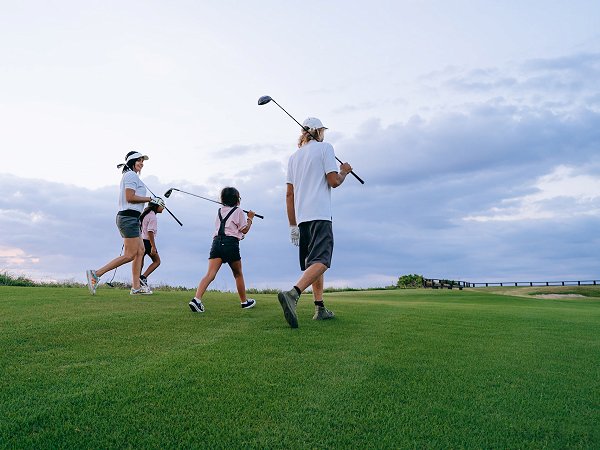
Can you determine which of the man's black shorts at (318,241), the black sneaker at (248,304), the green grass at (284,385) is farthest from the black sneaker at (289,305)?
the black sneaker at (248,304)

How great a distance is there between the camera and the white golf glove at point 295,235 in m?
8.20

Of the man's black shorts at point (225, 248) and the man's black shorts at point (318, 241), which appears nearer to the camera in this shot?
the man's black shorts at point (318, 241)

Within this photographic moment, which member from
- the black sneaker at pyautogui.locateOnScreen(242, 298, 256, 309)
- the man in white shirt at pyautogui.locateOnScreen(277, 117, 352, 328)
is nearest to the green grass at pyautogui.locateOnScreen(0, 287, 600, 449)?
the man in white shirt at pyautogui.locateOnScreen(277, 117, 352, 328)

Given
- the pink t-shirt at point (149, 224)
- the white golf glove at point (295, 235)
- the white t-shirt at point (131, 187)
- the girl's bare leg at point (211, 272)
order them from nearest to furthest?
the white golf glove at point (295, 235)
the girl's bare leg at point (211, 272)
the white t-shirt at point (131, 187)
the pink t-shirt at point (149, 224)

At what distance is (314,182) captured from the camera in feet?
26.0

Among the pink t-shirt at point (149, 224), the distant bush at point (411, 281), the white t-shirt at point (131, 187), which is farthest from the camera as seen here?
the distant bush at point (411, 281)

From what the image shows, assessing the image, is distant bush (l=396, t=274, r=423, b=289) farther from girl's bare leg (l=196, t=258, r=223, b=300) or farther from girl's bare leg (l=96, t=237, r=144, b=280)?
girl's bare leg (l=196, t=258, r=223, b=300)

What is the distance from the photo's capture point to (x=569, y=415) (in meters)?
4.47

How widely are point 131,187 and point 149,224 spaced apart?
10.0 ft

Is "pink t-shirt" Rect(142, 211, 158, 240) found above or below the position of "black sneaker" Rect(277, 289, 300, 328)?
above

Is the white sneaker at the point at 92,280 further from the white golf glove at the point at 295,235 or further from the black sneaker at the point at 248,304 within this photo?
the white golf glove at the point at 295,235

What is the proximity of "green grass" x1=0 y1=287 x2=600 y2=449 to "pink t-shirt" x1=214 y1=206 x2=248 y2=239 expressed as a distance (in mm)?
1855

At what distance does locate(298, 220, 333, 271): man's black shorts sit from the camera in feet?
25.3

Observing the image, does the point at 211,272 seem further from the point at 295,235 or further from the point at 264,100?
A: the point at 264,100
